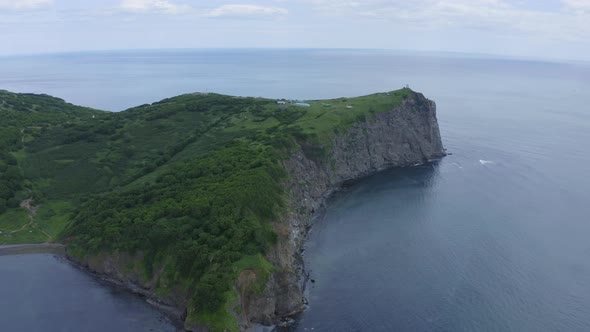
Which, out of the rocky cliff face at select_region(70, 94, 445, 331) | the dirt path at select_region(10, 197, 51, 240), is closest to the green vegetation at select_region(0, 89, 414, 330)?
the dirt path at select_region(10, 197, 51, 240)

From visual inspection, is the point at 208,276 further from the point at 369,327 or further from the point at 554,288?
the point at 554,288

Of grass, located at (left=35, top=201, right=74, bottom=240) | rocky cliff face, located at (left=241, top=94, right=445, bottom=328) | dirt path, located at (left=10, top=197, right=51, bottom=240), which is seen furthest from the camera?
grass, located at (left=35, top=201, right=74, bottom=240)

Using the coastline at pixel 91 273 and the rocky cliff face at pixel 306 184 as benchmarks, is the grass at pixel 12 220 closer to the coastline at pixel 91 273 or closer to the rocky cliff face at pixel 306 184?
the coastline at pixel 91 273

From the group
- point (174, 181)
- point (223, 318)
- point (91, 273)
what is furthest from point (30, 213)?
point (223, 318)

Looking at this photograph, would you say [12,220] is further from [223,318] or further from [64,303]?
[223,318]

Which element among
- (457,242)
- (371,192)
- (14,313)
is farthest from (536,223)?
(14,313)

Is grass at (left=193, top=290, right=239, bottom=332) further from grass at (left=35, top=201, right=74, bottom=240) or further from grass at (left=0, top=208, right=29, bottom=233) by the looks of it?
grass at (left=0, top=208, right=29, bottom=233)
